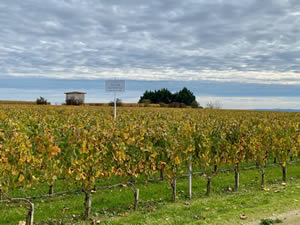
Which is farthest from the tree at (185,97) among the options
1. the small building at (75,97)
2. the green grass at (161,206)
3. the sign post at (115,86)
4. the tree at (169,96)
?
the green grass at (161,206)

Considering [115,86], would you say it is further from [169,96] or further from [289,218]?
[169,96]

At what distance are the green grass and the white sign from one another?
32.5 feet

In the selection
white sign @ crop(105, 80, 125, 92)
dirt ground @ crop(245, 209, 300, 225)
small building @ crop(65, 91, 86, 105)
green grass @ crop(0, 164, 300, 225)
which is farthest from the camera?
small building @ crop(65, 91, 86, 105)

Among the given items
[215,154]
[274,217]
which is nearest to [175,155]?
[215,154]

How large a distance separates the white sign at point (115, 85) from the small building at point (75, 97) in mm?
51886

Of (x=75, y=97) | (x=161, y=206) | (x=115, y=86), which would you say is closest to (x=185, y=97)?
(x=75, y=97)

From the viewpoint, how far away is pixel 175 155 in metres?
7.55

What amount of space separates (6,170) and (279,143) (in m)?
8.91

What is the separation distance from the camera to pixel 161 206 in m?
7.14

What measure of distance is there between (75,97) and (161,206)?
2733 inches

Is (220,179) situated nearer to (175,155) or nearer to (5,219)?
(175,155)

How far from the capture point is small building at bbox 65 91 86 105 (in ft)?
226

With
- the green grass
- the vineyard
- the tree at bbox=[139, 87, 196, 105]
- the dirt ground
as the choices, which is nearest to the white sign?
the green grass

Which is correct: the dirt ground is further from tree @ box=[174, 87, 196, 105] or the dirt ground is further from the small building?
tree @ box=[174, 87, 196, 105]
